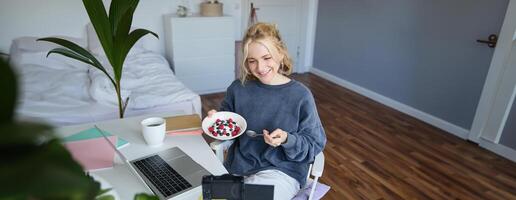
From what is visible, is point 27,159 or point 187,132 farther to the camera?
point 187,132

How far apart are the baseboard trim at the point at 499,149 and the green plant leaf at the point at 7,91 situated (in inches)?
126

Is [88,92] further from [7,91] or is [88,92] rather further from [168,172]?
[7,91]

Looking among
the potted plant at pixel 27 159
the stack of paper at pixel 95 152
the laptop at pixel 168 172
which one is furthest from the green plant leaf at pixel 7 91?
the stack of paper at pixel 95 152

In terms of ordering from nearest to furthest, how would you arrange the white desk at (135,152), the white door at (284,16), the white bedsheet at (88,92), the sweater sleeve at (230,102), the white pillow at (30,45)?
the white desk at (135,152) → the sweater sleeve at (230,102) → the white bedsheet at (88,92) → the white pillow at (30,45) → the white door at (284,16)

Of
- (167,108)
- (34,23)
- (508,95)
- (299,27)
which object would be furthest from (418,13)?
(34,23)

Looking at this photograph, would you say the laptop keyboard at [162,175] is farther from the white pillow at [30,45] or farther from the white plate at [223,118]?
the white pillow at [30,45]

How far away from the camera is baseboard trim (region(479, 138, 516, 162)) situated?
2.58m

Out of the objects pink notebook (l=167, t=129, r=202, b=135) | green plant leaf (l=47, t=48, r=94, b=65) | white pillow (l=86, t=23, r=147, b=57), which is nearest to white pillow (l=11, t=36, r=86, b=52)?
white pillow (l=86, t=23, r=147, b=57)

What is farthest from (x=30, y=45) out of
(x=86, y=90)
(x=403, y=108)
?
(x=403, y=108)

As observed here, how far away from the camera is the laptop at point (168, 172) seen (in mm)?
→ 976

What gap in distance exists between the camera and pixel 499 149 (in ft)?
8.73

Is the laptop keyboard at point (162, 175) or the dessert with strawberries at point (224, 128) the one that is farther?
the dessert with strawberries at point (224, 128)

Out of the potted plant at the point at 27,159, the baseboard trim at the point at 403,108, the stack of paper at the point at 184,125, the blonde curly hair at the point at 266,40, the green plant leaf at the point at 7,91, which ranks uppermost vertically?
the green plant leaf at the point at 7,91

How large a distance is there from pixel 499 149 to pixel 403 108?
965 mm
